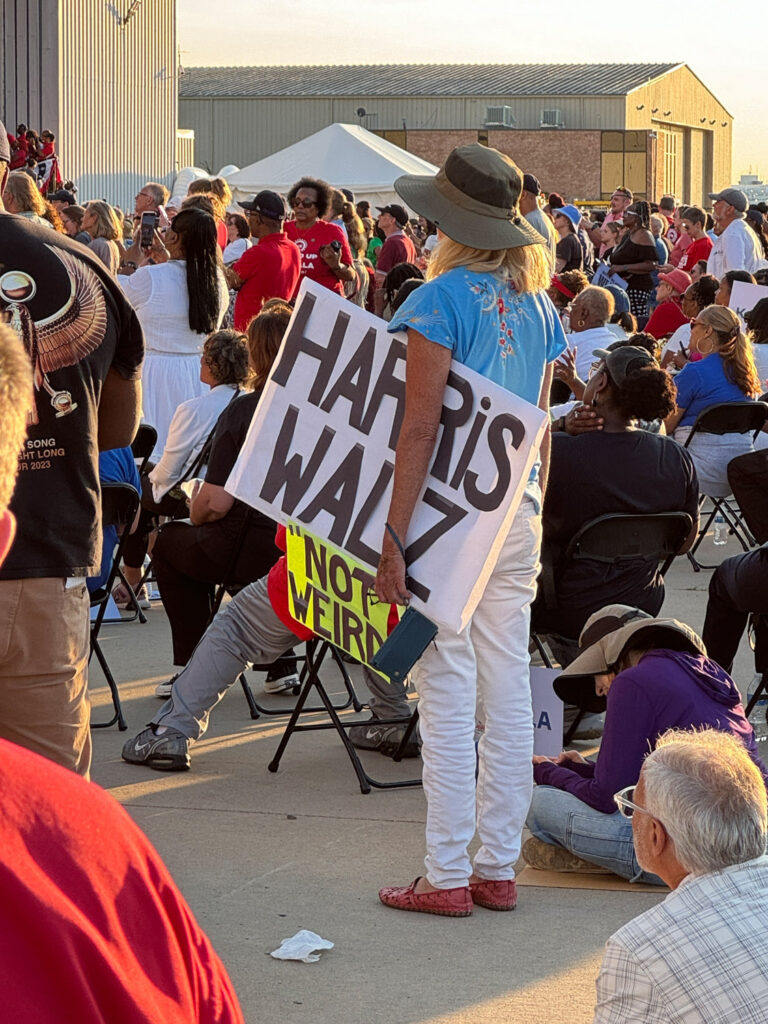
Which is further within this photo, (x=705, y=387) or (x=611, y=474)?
(x=705, y=387)

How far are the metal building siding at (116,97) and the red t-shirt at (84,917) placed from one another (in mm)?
30332

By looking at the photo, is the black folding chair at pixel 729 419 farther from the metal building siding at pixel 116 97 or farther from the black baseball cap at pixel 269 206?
the metal building siding at pixel 116 97

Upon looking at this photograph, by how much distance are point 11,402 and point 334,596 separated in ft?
9.80

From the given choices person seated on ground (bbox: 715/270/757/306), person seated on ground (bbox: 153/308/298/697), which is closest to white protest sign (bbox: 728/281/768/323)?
person seated on ground (bbox: 715/270/757/306)

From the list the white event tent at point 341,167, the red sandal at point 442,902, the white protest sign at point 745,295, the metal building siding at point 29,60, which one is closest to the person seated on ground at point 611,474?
the red sandal at point 442,902

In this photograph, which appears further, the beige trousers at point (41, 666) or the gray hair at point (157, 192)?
the gray hair at point (157, 192)

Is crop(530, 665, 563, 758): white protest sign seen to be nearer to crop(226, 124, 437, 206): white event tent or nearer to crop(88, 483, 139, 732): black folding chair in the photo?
crop(88, 483, 139, 732): black folding chair

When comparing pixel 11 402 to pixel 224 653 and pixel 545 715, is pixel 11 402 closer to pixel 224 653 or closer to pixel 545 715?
pixel 545 715

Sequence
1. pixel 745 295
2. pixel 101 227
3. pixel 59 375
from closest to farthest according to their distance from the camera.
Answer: pixel 59 375, pixel 745 295, pixel 101 227

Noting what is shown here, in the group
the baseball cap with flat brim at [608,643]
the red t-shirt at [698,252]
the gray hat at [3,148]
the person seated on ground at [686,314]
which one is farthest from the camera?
the red t-shirt at [698,252]

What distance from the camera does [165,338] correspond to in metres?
7.92

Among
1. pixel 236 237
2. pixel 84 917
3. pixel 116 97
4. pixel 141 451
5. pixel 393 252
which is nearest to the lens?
pixel 84 917

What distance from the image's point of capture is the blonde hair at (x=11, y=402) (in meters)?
1.09

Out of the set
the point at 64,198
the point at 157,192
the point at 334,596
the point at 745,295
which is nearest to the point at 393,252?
the point at 157,192
